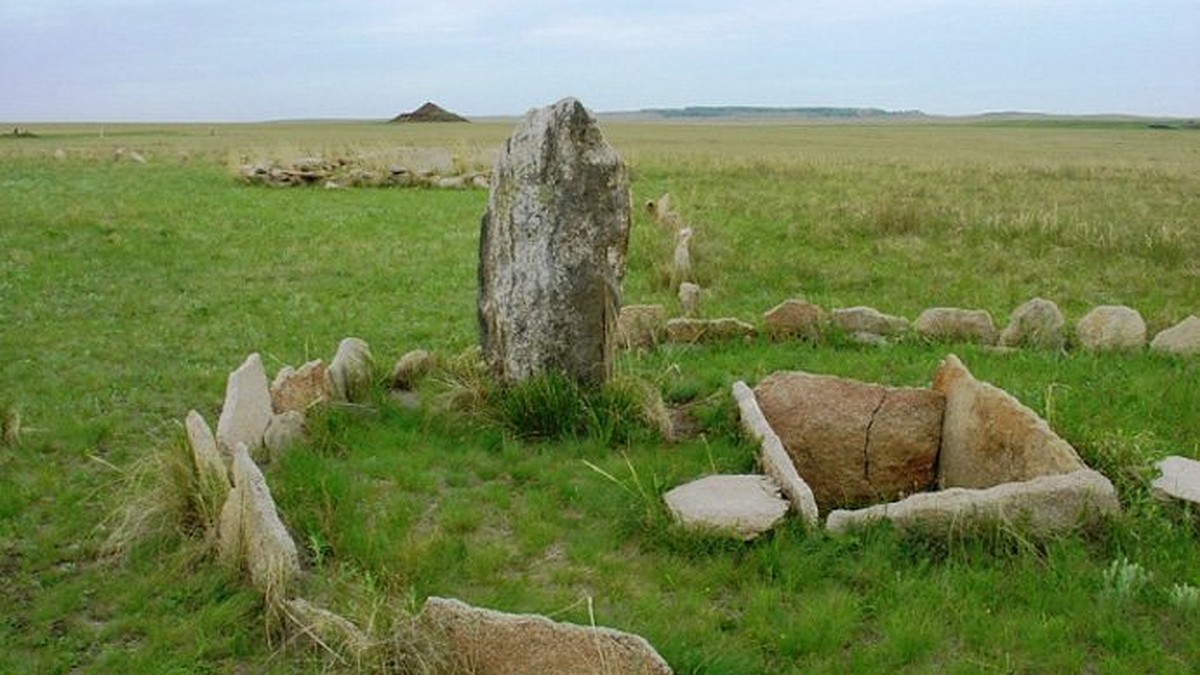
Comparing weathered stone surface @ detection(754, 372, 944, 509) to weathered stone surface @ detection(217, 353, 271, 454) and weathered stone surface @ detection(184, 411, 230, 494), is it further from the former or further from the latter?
weathered stone surface @ detection(184, 411, 230, 494)

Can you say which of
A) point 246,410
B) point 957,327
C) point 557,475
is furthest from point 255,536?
point 957,327

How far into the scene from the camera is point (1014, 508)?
642 centimetres

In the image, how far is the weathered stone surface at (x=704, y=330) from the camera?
452 inches

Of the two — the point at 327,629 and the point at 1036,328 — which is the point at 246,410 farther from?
the point at 1036,328

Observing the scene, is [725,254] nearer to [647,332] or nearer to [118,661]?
[647,332]

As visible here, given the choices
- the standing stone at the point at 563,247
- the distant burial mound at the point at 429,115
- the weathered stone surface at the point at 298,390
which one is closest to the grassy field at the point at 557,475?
the weathered stone surface at the point at 298,390

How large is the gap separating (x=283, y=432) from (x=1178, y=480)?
5.93 m

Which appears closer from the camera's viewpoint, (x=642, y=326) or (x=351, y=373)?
(x=351, y=373)

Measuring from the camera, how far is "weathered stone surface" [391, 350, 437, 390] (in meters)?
9.72

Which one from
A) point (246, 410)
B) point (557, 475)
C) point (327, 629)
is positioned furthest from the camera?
point (246, 410)

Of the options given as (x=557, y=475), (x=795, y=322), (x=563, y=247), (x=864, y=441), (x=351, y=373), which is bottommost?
(x=557, y=475)

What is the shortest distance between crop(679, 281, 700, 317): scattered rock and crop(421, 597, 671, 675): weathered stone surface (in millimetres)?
8652

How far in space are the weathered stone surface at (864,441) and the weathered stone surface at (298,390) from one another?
3.54 meters

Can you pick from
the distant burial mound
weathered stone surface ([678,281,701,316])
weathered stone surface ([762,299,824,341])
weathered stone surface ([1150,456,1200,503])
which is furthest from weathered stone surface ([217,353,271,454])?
the distant burial mound
